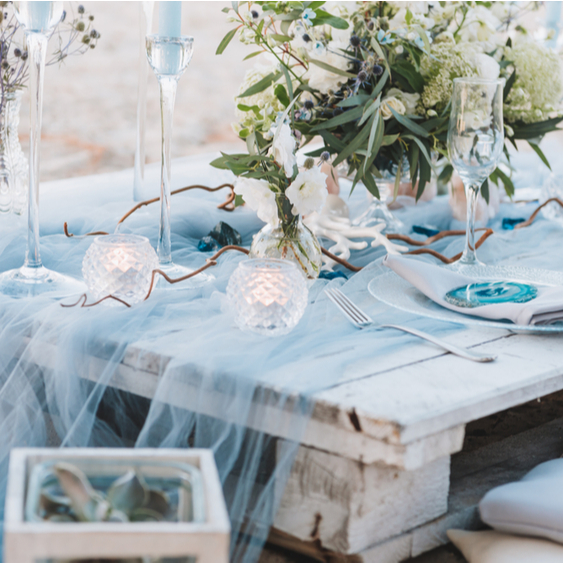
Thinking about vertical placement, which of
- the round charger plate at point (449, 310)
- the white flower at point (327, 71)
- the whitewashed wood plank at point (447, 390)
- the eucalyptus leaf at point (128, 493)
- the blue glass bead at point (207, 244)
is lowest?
the blue glass bead at point (207, 244)

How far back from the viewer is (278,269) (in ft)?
2.85

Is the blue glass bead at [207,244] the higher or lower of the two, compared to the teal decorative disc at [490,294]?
lower

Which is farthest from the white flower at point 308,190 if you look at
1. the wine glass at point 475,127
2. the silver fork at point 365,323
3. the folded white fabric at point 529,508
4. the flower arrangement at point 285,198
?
the folded white fabric at point 529,508

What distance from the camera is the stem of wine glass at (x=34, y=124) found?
983mm

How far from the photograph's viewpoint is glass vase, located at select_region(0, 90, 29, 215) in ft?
4.15

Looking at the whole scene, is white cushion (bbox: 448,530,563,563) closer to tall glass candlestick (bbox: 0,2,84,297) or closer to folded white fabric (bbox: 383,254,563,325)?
folded white fabric (bbox: 383,254,563,325)

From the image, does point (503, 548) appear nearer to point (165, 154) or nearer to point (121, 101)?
point (165, 154)

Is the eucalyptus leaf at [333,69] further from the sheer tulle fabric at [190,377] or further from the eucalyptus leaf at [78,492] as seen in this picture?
the eucalyptus leaf at [78,492]

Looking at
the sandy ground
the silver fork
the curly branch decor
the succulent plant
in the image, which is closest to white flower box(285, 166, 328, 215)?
the silver fork

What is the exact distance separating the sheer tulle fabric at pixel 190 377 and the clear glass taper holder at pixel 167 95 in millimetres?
64

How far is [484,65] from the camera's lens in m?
1.37

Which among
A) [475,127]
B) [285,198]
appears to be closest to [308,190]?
[285,198]

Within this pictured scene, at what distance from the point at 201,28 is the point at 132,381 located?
272 inches

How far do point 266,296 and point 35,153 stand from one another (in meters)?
0.38
